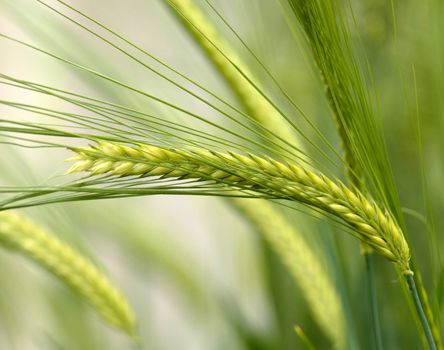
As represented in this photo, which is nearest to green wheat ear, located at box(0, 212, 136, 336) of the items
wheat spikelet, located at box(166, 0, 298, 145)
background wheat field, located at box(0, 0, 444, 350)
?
background wheat field, located at box(0, 0, 444, 350)

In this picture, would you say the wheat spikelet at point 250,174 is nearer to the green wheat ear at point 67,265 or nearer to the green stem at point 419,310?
the green stem at point 419,310

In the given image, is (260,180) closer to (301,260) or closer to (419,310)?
(419,310)

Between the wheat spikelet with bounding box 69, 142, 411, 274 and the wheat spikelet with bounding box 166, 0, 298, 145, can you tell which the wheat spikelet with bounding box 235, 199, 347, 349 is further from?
the wheat spikelet with bounding box 69, 142, 411, 274

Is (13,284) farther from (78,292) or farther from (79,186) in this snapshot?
(79,186)

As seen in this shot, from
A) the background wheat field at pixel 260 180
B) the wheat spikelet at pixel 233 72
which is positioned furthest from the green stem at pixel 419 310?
the wheat spikelet at pixel 233 72

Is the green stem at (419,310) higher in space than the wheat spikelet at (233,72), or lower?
lower

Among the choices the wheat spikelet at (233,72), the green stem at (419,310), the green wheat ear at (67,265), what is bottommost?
the green stem at (419,310)
